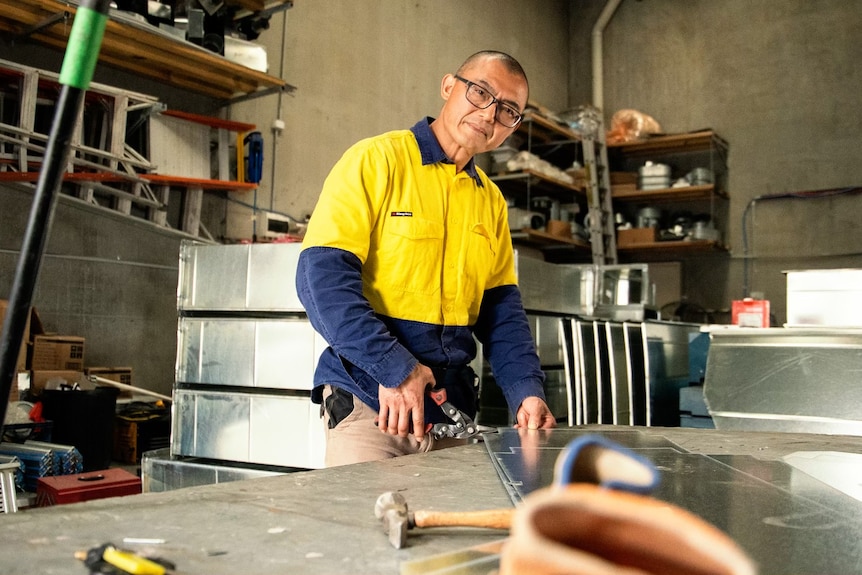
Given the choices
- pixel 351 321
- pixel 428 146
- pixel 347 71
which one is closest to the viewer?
pixel 351 321

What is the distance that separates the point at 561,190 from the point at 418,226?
5002mm

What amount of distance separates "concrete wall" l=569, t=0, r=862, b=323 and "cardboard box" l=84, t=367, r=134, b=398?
5137mm

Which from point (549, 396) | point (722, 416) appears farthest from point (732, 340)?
point (549, 396)

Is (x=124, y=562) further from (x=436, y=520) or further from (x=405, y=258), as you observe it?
(x=405, y=258)

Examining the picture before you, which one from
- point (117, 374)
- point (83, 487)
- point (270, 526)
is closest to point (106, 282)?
point (117, 374)

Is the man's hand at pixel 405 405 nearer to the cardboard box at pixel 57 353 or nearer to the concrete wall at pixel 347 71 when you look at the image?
the cardboard box at pixel 57 353

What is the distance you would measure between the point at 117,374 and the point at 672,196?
5001mm

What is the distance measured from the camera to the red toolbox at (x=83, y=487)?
2.24 meters

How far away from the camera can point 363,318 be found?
139cm

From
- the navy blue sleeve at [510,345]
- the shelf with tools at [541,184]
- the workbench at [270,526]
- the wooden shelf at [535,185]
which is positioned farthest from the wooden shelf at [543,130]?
the workbench at [270,526]

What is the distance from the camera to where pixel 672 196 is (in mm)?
6539

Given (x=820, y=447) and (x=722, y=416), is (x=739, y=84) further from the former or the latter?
(x=820, y=447)

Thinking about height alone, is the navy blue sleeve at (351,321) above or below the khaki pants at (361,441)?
above

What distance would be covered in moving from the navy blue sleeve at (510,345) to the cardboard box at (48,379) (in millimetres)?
2134
